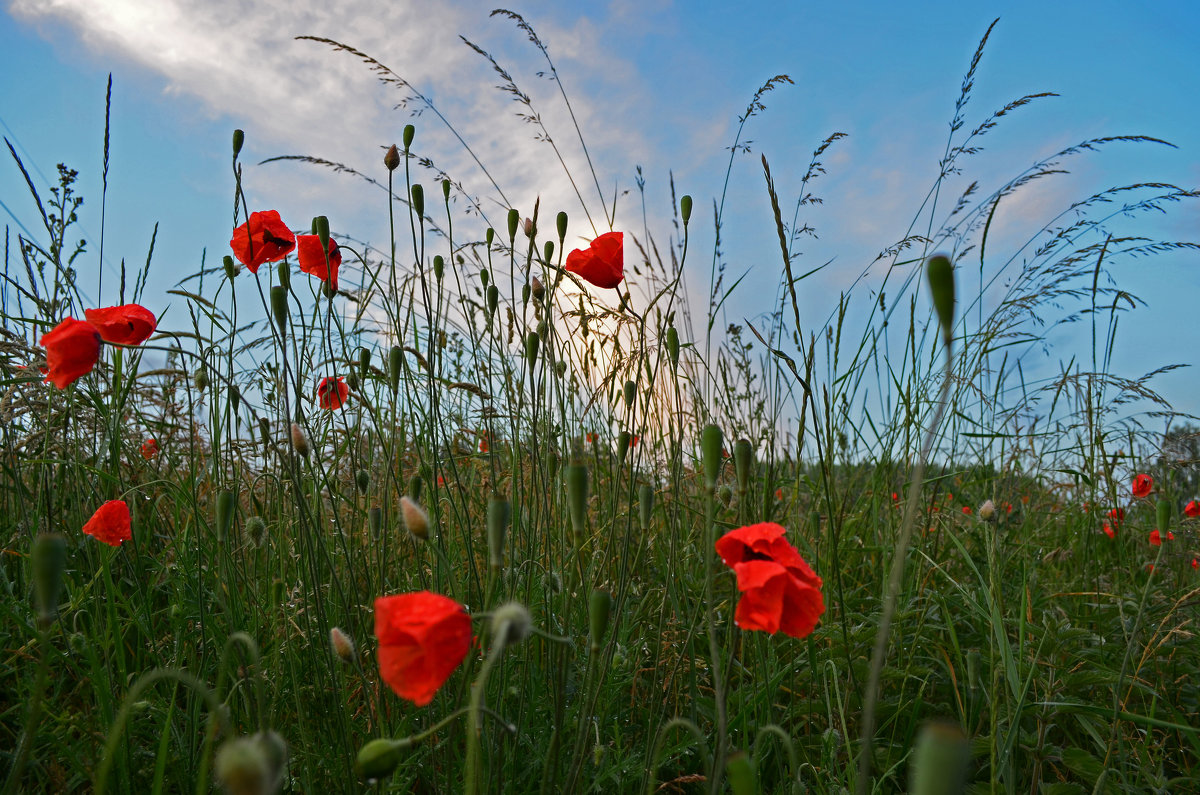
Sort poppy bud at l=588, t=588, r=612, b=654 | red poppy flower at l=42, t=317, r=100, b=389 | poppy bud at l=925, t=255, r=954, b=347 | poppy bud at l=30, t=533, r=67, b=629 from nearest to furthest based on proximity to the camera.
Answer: poppy bud at l=925, t=255, r=954, b=347
poppy bud at l=30, t=533, r=67, b=629
poppy bud at l=588, t=588, r=612, b=654
red poppy flower at l=42, t=317, r=100, b=389

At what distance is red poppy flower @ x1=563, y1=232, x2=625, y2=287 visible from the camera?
58.7 inches

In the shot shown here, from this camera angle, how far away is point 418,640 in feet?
2.53

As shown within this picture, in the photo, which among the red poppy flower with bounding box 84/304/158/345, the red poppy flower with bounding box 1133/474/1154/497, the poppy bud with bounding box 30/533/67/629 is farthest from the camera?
the red poppy flower with bounding box 1133/474/1154/497

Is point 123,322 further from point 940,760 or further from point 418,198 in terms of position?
point 940,760

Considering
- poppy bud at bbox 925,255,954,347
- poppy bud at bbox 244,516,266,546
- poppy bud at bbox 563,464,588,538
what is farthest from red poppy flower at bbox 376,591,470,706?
poppy bud at bbox 244,516,266,546

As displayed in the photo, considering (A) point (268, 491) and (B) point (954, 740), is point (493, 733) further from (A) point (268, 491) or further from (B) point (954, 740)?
(A) point (268, 491)

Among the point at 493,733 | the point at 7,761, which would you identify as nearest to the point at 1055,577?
the point at 493,733

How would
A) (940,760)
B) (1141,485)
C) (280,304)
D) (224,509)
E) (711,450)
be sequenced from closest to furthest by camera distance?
(940,760) → (711,450) → (224,509) → (280,304) → (1141,485)

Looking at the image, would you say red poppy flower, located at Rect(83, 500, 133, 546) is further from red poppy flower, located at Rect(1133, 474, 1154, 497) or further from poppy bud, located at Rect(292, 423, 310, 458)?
red poppy flower, located at Rect(1133, 474, 1154, 497)

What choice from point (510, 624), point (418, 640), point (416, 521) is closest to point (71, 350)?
point (416, 521)

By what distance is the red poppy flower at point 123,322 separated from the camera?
1438 millimetres

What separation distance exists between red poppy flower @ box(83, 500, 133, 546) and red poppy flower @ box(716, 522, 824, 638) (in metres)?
1.30

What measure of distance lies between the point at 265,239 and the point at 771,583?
1.30 m

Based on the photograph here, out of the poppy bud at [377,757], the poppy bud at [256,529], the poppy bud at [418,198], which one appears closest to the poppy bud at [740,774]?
the poppy bud at [377,757]
